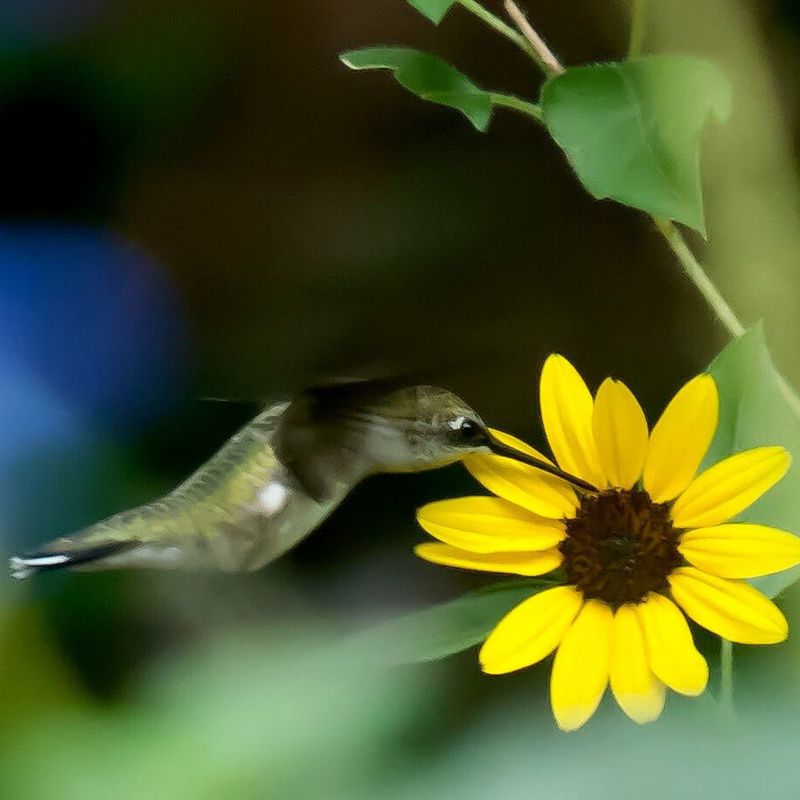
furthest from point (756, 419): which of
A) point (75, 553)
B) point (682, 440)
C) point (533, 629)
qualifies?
point (75, 553)

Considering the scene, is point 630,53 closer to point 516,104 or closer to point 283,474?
point 516,104

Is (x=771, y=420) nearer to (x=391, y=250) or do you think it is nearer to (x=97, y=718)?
(x=391, y=250)

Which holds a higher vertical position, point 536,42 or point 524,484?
point 536,42

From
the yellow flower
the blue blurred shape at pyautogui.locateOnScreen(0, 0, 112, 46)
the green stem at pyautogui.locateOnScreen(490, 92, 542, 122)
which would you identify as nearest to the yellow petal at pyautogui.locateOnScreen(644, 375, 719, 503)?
the yellow flower

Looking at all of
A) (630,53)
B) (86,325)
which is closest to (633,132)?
(630,53)

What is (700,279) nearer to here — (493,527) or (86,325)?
(493,527)

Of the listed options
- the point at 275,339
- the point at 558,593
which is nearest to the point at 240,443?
the point at 275,339

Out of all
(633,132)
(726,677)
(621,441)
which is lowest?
(726,677)

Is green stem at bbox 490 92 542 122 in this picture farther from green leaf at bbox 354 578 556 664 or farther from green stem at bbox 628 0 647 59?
green leaf at bbox 354 578 556 664
